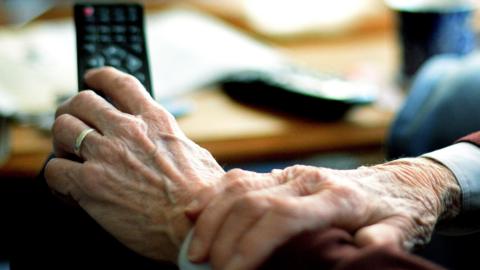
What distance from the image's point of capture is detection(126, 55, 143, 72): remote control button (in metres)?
0.74

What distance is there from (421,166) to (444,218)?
5 cm

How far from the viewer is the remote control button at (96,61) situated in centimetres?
73

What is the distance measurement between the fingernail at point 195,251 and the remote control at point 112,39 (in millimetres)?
227

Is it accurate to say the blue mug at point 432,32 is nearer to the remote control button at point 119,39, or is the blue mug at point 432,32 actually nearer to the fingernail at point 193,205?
the remote control button at point 119,39

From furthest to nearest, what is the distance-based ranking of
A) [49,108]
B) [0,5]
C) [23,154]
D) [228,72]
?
[0,5], [228,72], [49,108], [23,154]

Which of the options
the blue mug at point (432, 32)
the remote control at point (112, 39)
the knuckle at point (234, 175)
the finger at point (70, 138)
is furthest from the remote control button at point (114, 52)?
the blue mug at point (432, 32)

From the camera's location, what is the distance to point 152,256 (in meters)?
0.59

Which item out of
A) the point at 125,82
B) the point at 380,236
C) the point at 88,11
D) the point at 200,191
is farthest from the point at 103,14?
the point at 380,236

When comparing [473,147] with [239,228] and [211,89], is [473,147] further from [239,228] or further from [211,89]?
[211,89]

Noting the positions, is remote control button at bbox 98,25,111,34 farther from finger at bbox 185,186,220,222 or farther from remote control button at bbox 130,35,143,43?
finger at bbox 185,186,220,222

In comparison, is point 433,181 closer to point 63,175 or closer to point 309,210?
point 309,210

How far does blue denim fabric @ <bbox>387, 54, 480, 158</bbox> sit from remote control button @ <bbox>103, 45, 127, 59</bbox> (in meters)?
0.34

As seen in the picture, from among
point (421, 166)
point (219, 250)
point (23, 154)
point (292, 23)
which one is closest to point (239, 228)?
point (219, 250)

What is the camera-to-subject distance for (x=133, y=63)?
744mm
